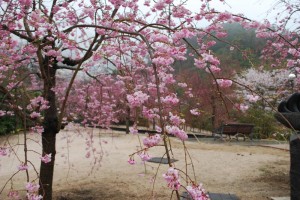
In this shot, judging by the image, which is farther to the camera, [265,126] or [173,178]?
[265,126]

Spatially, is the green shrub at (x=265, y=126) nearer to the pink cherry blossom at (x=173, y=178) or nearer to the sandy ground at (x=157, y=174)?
the sandy ground at (x=157, y=174)

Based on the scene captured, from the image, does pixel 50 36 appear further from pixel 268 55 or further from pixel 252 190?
pixel 268 55

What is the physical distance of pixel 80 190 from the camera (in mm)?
5438

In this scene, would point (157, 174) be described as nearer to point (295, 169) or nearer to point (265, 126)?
point (295, 169)

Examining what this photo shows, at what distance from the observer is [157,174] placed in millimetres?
6340

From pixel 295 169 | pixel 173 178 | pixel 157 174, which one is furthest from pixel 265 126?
pixel 173 178

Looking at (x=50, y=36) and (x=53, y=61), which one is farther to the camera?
(x=53, y=61)

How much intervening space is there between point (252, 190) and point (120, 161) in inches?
134

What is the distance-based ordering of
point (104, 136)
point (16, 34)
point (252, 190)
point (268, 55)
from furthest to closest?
point (104, 136), point (268, 55), point (252, 190), point (16, 34)

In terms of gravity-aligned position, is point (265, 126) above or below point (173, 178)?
above

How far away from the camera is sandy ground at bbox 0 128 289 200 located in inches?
206

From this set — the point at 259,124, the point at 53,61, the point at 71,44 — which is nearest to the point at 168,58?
the point at 71,44

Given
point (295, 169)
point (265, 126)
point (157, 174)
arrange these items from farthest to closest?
point (265, 126), point (157, 174), point (295, 169)

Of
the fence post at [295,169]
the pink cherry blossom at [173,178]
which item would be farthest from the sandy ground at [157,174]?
the pink cherry blossom at [173,178]
